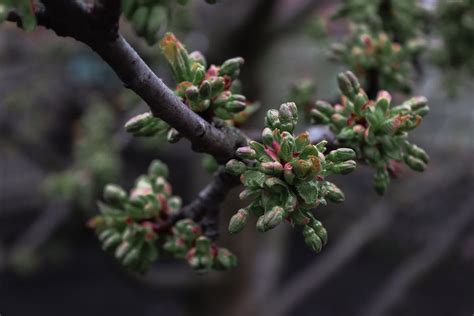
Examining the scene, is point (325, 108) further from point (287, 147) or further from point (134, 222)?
point (134, 222)

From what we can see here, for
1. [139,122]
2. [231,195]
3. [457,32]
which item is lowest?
[231,195]

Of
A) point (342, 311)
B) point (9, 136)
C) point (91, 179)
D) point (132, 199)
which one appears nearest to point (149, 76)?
point (132, 199)

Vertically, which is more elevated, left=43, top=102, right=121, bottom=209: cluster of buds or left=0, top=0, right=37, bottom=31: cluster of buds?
left=0, top=0, right=37, bottom=31: cluster of buds

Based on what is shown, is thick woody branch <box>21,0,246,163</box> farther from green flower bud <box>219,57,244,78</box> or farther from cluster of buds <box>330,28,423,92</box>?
cluster of buds <box>330,28,423,92</box>

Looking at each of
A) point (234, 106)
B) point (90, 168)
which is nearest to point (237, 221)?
point (234, 106)

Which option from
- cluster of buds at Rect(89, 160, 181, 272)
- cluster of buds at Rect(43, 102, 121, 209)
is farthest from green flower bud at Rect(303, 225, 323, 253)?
cluster of buds at Rect(43, 102, 121, 209)
